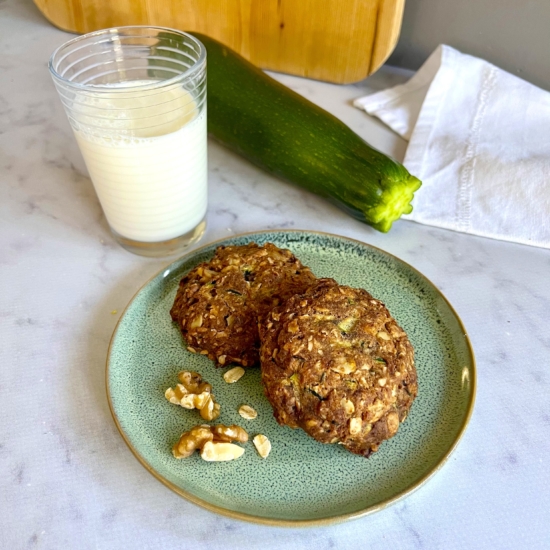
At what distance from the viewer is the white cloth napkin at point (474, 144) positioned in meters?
1.29

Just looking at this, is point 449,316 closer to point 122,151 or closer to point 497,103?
point 122,151

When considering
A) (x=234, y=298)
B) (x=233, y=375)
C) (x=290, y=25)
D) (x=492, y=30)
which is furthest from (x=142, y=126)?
(x=492, y=30)

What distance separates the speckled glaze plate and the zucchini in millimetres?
169

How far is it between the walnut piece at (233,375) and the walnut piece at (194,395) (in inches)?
1.3

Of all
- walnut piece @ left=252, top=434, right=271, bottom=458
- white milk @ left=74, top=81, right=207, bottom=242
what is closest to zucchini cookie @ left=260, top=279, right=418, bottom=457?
walnut piece @ left=252, top=434, right=271, bottom=458

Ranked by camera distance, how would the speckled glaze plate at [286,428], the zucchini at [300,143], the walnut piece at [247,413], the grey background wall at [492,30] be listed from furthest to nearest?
the grey background wall at [492,30] → the zucchini at [300,143] → the walnut piece at [247,413] → the speckled glaze plate at [286,428]

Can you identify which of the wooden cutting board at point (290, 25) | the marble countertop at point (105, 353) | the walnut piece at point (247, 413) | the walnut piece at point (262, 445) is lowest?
the marble countertop at point (105, 353)

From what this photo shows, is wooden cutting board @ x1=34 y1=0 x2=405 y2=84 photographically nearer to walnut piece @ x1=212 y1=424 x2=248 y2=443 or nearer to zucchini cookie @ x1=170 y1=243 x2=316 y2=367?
zucchini cookie @ x1=170 y1=243 x2=316 y2=367

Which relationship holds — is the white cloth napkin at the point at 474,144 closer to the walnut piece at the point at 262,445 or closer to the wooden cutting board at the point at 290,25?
the wooden cutting board at the point at 290,25

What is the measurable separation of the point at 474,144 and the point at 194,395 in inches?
38.2

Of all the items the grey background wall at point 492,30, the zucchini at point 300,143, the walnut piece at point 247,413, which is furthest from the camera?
the grey background wall at point 492,30

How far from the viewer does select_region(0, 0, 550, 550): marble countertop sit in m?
0.81

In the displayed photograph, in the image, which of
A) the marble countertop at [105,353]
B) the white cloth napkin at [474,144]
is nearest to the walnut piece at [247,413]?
the marble countertop at [105,353]

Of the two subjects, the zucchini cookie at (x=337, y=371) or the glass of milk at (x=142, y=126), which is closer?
the zucchini cookie at (x=337, y=371)
